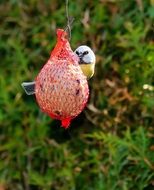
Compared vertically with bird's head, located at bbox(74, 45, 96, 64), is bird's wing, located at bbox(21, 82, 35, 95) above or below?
below

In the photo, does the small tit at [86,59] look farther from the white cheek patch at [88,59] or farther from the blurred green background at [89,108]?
the blurred green background at [89,108]

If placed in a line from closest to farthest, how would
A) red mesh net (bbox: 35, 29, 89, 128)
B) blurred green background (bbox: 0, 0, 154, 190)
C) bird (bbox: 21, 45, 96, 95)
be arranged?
red mesh net (bbox: 35, 29, 89, 128) → bird (bbox: 21, 45, 96, 95) → blurred green background (bbox: 0, 0, 154, 190)

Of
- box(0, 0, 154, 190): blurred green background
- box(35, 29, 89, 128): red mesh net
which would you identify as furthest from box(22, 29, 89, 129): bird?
box(0, 0, 154, 190): blurred green background

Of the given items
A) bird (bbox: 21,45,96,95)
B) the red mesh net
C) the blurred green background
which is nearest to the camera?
the red mesh net

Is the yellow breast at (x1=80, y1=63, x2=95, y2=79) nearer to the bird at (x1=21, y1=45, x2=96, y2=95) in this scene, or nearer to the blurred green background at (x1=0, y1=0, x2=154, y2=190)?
the bird at (x1=21, y1=45, x2=96, y2=95)

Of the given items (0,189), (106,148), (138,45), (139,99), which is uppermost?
(138,45)

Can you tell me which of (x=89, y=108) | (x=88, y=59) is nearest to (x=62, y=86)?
(x=88, y=59)

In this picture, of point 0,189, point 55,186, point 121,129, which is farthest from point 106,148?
point 0,189

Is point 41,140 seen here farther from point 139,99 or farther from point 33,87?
point 33,87
